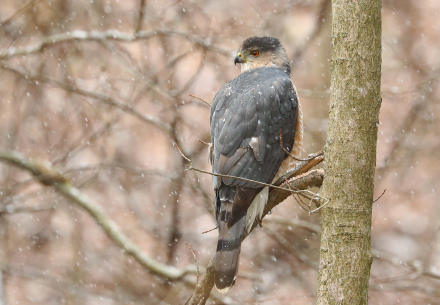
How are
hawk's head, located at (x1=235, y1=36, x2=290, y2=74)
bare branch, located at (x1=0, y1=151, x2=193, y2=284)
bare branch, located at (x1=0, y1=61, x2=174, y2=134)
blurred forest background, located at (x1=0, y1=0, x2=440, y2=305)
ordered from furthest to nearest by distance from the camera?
blurred forest background, located at (x1=0, y1=0, x2=440, y2=305) < bare branch, located at (x1=0, y1=61, x2=174, y2=134) < bare branch, located at (x1=0, y1=151, x2=193, y2=284) < hawk's head, located at (x1=235, y1=36, x2=290, y2=74)

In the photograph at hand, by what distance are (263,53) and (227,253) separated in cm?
193

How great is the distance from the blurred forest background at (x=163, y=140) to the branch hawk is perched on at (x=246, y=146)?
251 centimetres

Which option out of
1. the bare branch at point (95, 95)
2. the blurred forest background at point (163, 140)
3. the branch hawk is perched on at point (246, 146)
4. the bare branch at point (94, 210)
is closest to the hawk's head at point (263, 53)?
the branch hawk is perched on at point (246, 146)

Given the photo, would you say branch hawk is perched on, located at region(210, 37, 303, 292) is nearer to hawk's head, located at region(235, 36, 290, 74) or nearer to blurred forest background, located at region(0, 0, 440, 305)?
hawk's head, located at region(235, 36, 290, 74)

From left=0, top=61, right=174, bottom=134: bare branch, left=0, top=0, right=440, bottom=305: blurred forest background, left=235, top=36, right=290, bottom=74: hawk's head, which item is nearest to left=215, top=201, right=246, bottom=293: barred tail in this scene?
left=235, top=36, right=290, bottom=74: hawk's head

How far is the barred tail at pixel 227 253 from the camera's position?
2.72m

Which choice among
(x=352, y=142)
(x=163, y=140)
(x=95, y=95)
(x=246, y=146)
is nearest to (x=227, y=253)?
(x=246, y=146)

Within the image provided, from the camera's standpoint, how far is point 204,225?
6.38 metres

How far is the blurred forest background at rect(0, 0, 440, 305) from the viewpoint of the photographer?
243 inches

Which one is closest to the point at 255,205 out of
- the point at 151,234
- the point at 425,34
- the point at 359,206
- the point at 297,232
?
the point at 359,206

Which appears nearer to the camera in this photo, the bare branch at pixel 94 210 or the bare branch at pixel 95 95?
the bare branch at pixel 94 210

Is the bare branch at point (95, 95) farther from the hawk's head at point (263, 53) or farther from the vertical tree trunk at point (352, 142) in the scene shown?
the vertical tree trunk at point (352, 142)

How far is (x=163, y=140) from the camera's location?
6.99m

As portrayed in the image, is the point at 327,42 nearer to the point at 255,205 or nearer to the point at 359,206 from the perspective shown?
the point at 255,205
